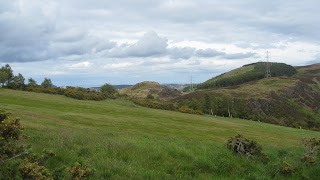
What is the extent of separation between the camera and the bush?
1580 centimetres

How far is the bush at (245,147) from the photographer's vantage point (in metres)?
15.8

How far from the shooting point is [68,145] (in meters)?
13.3

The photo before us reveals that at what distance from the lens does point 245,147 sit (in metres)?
Answer: 16.2

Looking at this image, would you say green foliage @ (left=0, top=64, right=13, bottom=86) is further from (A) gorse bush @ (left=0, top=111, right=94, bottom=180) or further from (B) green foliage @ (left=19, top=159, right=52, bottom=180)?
(B) green foliage @ (left=19, top=159, right=52, bottom=180)

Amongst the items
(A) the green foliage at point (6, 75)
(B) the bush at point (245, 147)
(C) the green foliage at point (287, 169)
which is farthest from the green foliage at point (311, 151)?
(A) the green foliage at point (6, 75)

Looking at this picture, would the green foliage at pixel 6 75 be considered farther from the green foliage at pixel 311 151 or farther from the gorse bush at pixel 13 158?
the gorse bush at pixel 13 158

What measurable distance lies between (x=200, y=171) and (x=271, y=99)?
607 ft

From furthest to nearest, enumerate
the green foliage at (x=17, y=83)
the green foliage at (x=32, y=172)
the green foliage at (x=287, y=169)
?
the green foliage at (x=17, y=83), the green foliage at (x=287, y=169), the green foliage at (x=32, y=172)

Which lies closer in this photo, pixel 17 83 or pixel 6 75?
pixel 6 75

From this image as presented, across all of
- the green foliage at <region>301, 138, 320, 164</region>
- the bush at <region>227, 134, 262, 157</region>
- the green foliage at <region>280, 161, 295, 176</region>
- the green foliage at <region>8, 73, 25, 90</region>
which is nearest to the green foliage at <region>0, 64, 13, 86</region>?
the green foliage at <region>8, 73, 25, 90</region>

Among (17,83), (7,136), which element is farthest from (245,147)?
(17,83)

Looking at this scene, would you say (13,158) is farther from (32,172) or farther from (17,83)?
(17,83)

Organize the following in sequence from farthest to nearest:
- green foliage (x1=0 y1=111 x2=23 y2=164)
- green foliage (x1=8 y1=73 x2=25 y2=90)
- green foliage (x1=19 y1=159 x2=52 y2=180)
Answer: green foliage (x1=8 y1=73 x2=25 y2=90) → green foliage (x1=0 y1=111 x2=23 y2=164) → green foliage (x1=19 y1=159 x2=52 y2=180)

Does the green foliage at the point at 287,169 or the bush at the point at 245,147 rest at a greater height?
the bush at the point at 245,147
